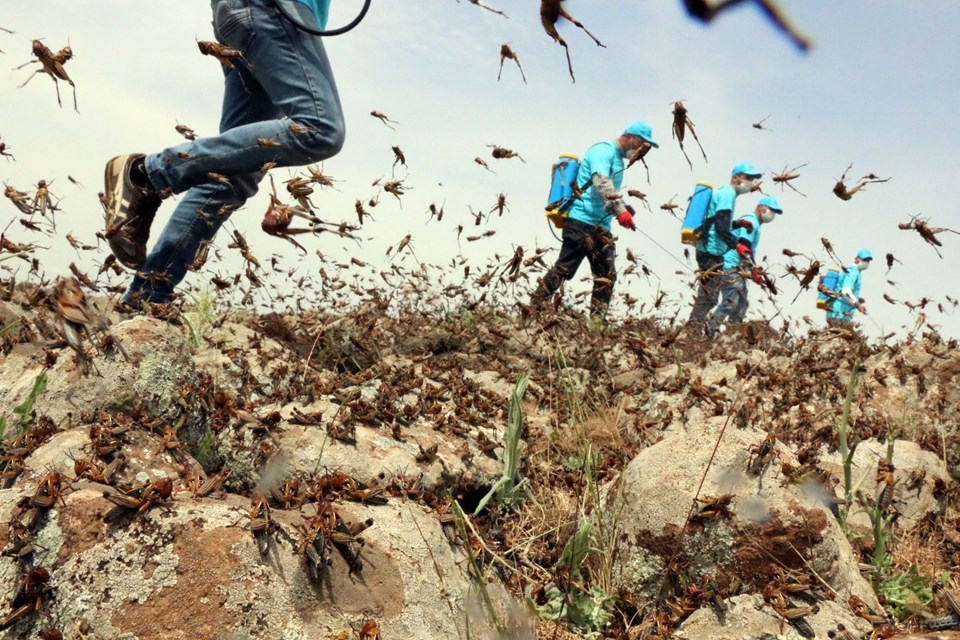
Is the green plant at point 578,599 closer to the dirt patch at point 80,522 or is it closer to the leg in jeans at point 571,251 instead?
the dirt patch at point 80,522

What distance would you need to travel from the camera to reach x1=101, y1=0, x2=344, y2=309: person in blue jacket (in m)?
3.83

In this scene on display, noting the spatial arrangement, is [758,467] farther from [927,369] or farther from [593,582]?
[927,369]

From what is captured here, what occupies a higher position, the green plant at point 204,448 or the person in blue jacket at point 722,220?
the person in blue jacket at point 722,220

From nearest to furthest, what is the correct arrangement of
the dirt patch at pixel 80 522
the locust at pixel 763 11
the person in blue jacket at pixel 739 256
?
the locust at pixel 763 11, the dirt patch at pixel 80 522, the person in blue jacket at pixel 739 256

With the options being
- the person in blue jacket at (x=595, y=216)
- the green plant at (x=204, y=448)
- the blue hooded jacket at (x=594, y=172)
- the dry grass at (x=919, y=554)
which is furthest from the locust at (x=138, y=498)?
the blue hooded jacket at (x=594, y=172)

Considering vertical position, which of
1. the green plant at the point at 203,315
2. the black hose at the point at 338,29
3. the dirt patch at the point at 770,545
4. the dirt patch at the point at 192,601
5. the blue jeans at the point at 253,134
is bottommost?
the green plant at the point at 203,315

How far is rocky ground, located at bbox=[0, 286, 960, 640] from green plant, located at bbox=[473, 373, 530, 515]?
2 cm

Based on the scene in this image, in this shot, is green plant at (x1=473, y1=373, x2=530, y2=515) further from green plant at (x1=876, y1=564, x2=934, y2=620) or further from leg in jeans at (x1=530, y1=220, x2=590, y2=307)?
leg in jeans at (x1=530, y1=220, x2=590, y2=307)

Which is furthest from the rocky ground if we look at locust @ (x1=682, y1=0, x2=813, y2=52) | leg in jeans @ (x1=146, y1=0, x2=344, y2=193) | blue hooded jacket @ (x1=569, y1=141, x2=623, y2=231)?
blue hooded jacket @ (x1=569, y1=141, x2=623, y2=231)

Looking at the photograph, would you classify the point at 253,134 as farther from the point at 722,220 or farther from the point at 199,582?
the point at 722,220

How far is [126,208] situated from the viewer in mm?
4066

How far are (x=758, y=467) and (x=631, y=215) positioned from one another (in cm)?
427

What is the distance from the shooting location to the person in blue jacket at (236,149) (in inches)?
151

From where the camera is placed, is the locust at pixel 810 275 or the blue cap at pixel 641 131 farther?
the blue cap at pixel 641 131
